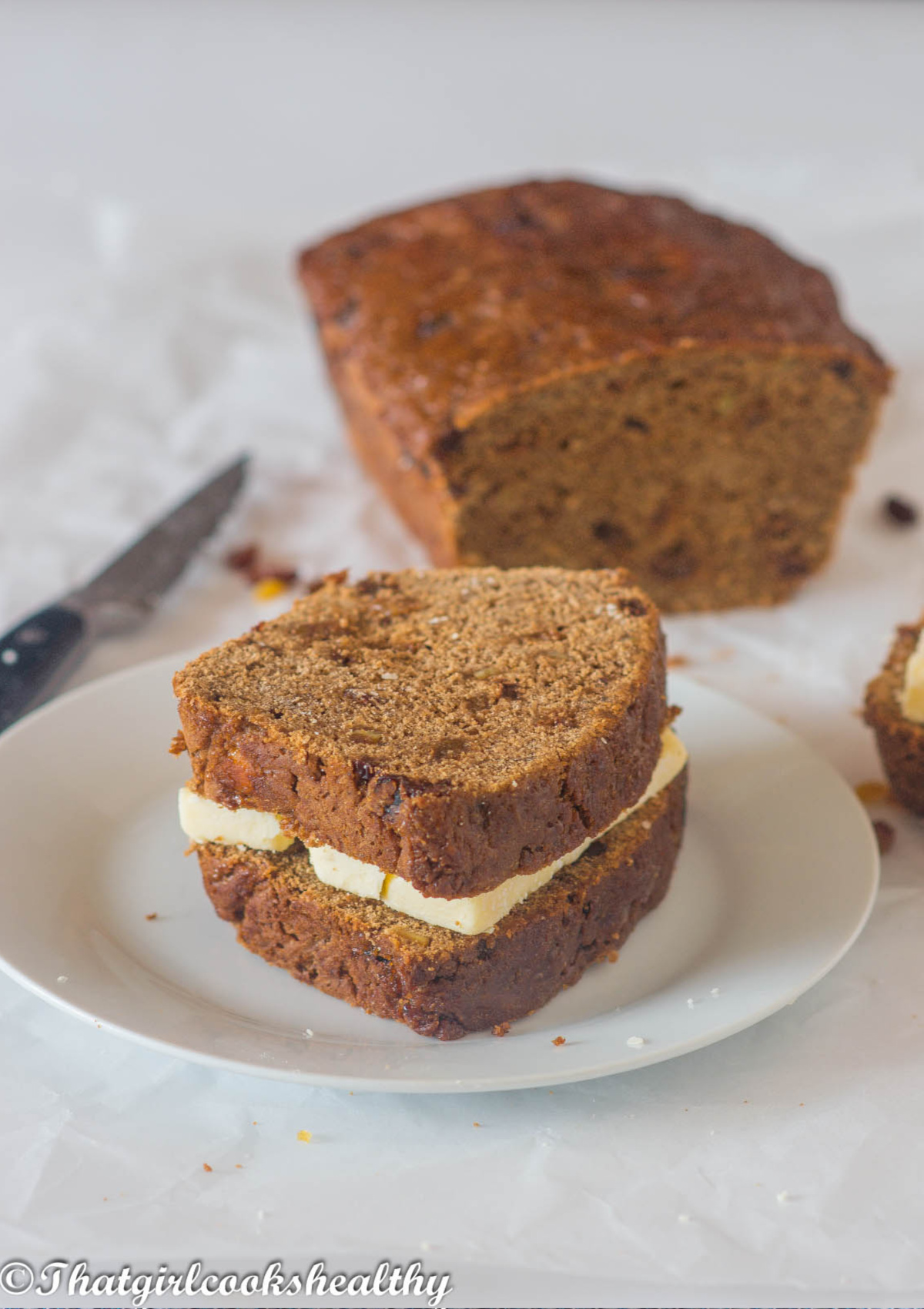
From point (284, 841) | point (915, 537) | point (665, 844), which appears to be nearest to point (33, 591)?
point (284, 841)

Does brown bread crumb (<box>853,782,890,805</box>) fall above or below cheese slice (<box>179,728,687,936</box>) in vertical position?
below

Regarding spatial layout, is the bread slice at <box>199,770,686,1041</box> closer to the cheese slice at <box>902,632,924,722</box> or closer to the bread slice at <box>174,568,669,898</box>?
the bread slice at <box>174,568,669,898</box>

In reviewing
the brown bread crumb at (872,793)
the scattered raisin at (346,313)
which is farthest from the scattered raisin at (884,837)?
the scattered raisin at (346,313)

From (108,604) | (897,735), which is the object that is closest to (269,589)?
(108,604)

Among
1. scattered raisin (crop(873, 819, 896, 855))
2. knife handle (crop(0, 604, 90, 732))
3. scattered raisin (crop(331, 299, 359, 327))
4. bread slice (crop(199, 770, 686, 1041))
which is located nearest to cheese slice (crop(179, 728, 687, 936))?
bread slice (crop(199, 770, 686, 1041))

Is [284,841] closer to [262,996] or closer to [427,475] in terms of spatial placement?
[262,996]
